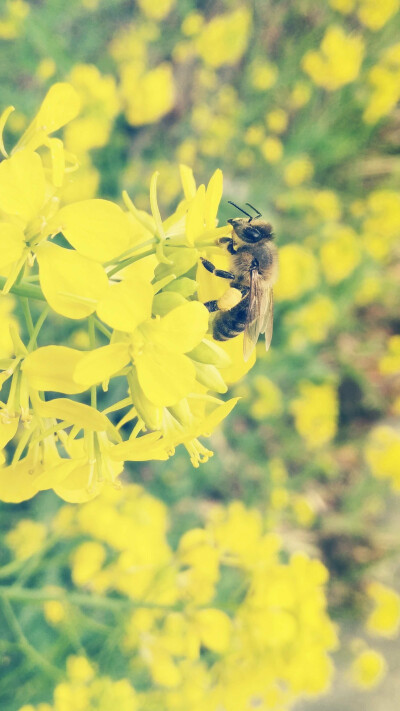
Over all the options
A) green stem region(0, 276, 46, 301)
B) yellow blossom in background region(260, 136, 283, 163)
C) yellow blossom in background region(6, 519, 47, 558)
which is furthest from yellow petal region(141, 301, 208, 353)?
yellow blossom in background region(260, 136, 283, 163)

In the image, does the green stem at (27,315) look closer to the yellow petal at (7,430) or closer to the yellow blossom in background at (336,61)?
the yellow petal at (7,430)

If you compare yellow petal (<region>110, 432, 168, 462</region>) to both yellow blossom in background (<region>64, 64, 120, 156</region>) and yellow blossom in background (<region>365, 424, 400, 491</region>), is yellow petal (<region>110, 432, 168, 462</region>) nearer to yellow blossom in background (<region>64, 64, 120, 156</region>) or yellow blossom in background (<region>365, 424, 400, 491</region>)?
yellow blossom in background (<region>64, 64, 120, 156</region>)

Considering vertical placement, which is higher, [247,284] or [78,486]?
[247,284]

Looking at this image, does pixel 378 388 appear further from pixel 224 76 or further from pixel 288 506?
pixel 224 76

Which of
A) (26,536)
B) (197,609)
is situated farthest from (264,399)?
(197,609)

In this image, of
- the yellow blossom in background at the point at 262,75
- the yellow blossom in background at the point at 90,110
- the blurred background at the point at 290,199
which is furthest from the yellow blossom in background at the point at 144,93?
the yellow blossom in background at the point at 262,75

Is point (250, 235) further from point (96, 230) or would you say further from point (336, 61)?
point (336, 61)

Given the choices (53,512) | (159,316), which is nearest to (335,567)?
(53,512)
